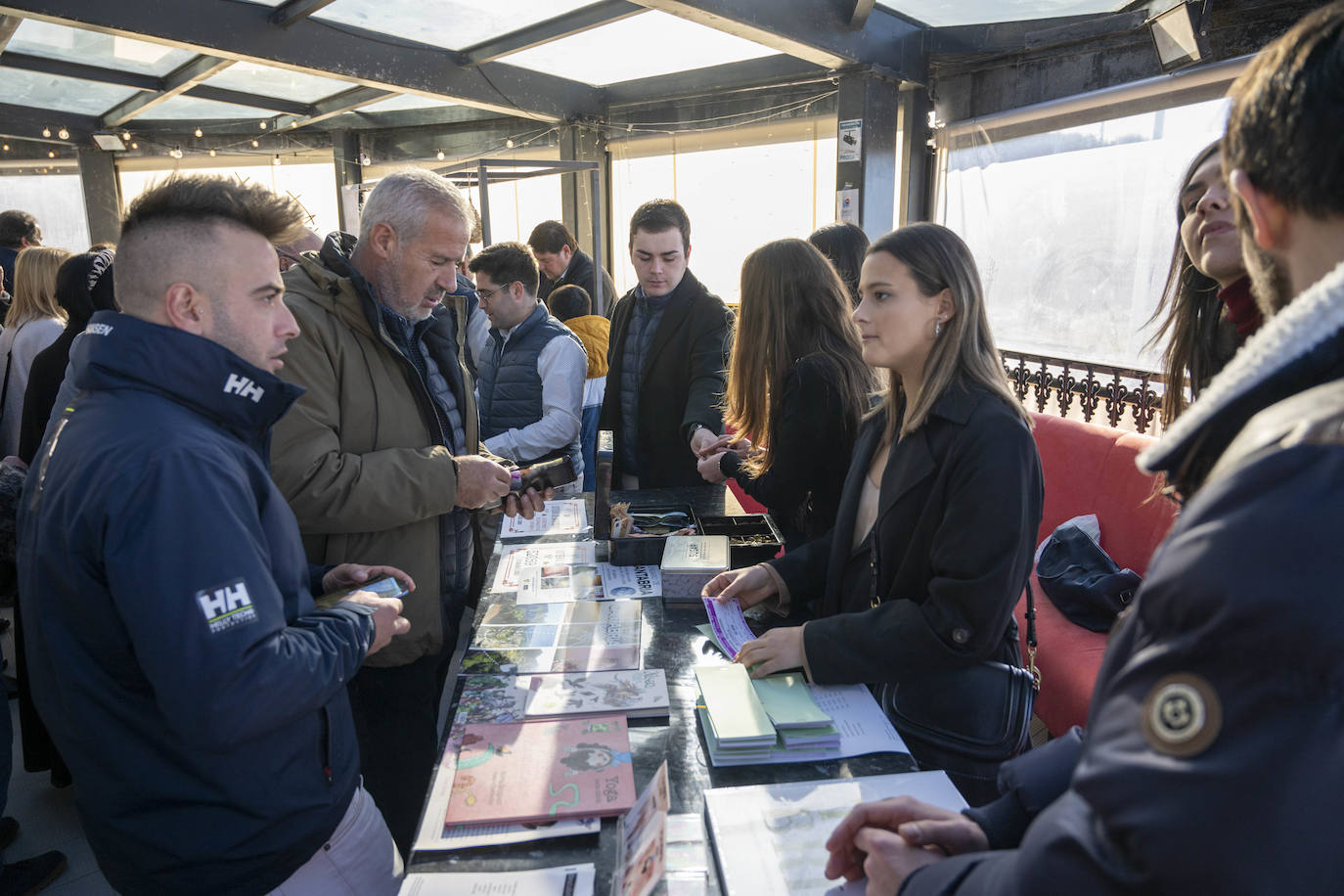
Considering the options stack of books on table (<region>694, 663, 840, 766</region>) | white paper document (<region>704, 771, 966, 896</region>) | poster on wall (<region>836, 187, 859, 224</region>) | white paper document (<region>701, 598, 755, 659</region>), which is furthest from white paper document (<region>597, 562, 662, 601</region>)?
poster on wall (<region>836, 187, 859, 224</region>)

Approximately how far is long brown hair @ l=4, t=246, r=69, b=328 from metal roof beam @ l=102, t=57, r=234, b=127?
2369 millimetres

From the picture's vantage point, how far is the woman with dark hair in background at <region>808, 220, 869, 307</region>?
2.97 metres

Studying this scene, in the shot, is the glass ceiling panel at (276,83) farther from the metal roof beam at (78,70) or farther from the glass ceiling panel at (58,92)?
the glass ceiling panel at (58,92)

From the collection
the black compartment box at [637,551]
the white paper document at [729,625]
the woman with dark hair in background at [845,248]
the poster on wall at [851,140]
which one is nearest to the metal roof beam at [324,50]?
the poster on wall at [851,140]

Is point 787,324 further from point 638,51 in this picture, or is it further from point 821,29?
point 638,51

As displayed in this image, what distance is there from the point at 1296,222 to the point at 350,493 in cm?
166

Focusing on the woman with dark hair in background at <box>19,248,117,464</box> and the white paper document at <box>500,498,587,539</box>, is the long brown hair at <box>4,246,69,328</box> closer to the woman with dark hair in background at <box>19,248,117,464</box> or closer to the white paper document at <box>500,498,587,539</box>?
the woman with dark hair in background at <box>19,248,117,464</box>

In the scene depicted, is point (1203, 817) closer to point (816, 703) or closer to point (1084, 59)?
point (816, 703)

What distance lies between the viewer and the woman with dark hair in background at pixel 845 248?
9.74ft

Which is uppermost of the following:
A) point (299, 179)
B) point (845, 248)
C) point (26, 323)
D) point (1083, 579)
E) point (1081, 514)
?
point (299, 179)

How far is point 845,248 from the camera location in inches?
118

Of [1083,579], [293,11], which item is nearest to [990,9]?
[1083,579]

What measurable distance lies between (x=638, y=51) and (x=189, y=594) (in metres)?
6.22

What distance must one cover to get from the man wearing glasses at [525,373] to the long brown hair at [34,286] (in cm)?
202
